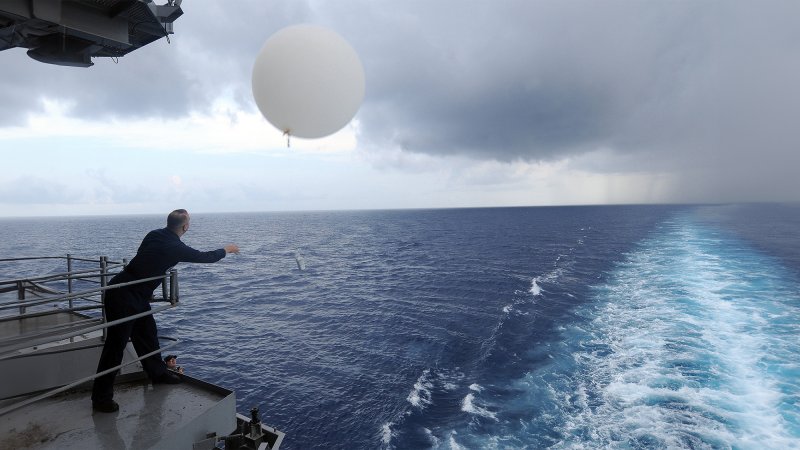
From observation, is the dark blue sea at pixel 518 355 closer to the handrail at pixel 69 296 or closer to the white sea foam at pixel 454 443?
the white sea foam at pixel 454 443

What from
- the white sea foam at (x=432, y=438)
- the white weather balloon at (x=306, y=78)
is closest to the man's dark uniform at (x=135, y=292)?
the white weather balloon at (x=306, y=78)

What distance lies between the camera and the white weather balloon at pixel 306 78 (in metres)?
4.99

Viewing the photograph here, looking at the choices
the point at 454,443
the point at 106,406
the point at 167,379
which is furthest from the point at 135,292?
the point at 454,443

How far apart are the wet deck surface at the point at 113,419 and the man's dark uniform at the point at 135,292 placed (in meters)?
0.33

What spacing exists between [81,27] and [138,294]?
660cm

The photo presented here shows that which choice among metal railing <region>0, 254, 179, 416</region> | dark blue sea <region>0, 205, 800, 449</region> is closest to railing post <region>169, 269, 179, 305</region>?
metal railing <region>0, 254, 179, 416</region>

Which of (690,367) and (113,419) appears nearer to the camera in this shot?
(113,419)

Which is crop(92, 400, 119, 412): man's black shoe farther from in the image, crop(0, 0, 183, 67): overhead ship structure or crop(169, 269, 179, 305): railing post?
crop(0, 0, 183, 67): overhead ship structure

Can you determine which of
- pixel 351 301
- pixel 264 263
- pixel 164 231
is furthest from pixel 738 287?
pixel 264 263

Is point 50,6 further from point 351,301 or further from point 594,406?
point 351,301

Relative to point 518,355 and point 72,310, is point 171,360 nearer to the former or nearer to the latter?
point 72,310

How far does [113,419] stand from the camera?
15.4ft

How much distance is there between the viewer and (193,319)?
27.7 metres

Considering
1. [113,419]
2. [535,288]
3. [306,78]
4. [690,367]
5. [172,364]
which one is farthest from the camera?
[535,288]
